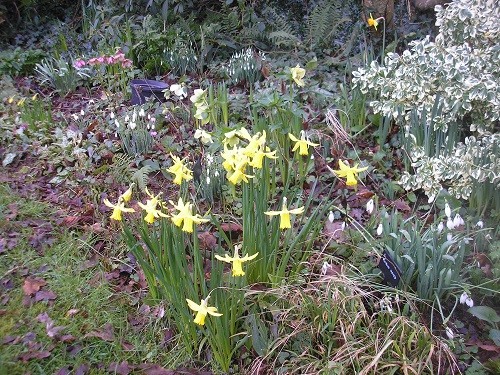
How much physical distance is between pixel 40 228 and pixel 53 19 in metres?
4.08

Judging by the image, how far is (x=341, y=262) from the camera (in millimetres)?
2432

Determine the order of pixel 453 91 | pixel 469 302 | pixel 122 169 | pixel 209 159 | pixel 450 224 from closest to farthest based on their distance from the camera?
pixel 469 302 → pixel 450 224 → pixel 453 91 → pixel 209 159 → pixel 122 169

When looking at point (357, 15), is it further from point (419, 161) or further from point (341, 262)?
point (341, 262)

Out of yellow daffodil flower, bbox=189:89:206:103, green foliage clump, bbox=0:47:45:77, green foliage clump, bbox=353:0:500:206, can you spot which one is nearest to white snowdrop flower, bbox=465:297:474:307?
green foliage clump, bbox=353:0:500:206

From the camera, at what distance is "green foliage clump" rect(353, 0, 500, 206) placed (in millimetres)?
2684

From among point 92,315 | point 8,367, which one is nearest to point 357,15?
point 92,315

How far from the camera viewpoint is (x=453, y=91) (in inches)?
112

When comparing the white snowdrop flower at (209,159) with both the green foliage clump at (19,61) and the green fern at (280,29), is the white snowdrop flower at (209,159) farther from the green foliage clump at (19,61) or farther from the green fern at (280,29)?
the green foliage clump at (19,61)

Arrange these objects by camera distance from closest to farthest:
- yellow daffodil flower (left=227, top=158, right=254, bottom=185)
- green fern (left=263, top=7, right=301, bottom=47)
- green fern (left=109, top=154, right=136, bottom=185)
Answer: yellow daffodil flower (left=227, top=158, right=254, bottom=185) → green fern (left=109, top=154, right=136, bottom=185) → green fern (left=263, top=7, right=301, bottom=47)

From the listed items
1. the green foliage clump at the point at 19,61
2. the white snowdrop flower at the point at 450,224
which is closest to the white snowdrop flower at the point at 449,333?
the white snowdrop flower at the point at 450,224

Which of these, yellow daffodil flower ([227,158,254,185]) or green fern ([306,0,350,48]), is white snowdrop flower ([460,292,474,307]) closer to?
yellow daffodil flower ([227,158,254,185])

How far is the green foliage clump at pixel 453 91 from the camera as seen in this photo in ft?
8.80

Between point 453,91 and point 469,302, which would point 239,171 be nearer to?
point 469,302

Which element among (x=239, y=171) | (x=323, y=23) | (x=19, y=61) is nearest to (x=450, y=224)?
(x=239, y=171)
